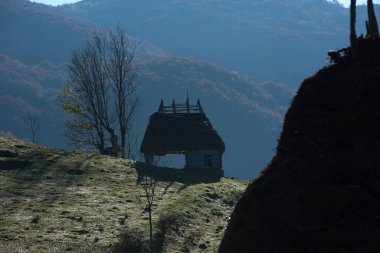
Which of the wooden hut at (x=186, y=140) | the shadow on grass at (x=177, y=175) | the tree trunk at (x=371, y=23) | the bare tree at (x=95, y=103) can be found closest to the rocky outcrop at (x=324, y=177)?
the tree trunk at (x=371, y=23)

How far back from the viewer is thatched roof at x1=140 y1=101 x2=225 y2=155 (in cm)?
6297

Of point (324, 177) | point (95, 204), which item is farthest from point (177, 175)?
point (324, 177)

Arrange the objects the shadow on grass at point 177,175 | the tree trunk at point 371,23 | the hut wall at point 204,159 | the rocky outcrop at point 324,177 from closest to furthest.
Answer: the rocky outcrop at point 324,177 → the tree trunk at point 371,23 → the shadow on grass at point 177,175 → the hut wall at point 204,159

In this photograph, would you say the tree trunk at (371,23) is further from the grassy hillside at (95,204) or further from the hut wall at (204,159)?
the hut wall at (204,159)

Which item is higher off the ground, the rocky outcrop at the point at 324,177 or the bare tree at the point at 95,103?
the bare tree at the point at 95,103

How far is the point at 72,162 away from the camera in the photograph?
50.1 meters

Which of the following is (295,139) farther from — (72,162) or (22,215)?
(72,162)

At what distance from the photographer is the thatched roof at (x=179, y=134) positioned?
6297cm

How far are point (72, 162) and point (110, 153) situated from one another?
15.6 m

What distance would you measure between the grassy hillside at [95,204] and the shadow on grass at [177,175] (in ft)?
0.38

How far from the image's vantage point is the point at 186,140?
63.1 metres

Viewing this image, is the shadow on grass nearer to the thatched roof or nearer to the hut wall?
the hut wall

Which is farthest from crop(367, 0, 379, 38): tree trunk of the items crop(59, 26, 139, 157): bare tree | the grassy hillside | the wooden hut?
crop(59, 26, 139, 157): bare tree

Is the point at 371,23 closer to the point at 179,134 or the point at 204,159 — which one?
the point at 204,159
